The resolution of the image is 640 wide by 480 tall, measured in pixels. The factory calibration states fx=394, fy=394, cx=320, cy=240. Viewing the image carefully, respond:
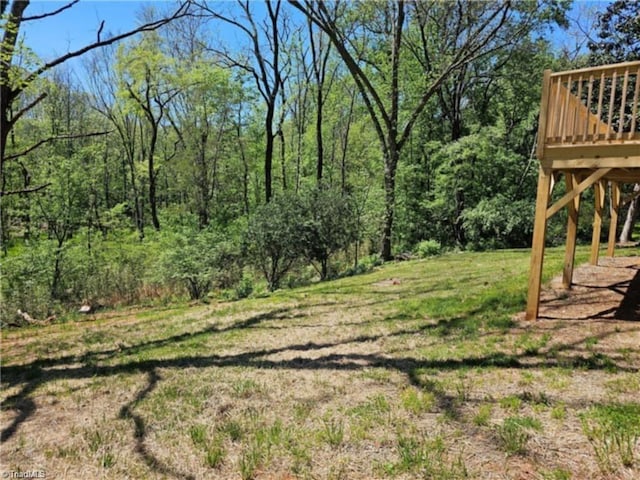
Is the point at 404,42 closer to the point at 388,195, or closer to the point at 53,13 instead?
the point at 388,195

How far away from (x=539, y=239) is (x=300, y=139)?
16.5m

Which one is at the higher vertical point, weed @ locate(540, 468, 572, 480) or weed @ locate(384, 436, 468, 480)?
weed @ locate(540, 468, 572, 480)

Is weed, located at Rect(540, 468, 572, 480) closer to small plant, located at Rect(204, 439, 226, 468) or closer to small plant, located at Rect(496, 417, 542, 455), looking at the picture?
small plant, located at Rect(496, 417, 542, 455)

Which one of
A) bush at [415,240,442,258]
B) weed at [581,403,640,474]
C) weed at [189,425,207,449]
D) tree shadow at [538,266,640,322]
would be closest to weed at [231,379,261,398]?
weed at [189,425,207,449]

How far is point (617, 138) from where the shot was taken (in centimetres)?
382

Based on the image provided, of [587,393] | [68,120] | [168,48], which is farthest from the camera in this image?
[68,120]

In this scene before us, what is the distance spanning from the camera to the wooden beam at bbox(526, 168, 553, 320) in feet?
14.2

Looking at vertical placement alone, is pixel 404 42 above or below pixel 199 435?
above

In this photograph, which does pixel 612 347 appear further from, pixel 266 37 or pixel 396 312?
pixel 266 37

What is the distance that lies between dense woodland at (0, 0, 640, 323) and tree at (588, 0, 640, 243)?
40 mm

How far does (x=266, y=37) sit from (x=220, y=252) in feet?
34.7

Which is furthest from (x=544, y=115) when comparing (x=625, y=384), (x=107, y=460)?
(x=107, y=460)

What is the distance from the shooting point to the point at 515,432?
7.84 ft

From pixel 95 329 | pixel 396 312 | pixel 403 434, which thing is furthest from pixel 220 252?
pixel 403 434
